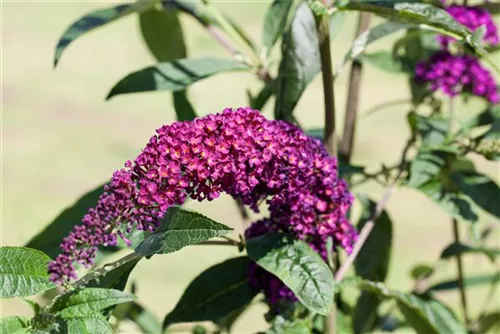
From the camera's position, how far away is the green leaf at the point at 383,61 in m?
1.60

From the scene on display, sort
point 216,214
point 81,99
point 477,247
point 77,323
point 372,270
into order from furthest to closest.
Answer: point 81,99, point 216,214, point 477,247, point 372,270, point 77,323

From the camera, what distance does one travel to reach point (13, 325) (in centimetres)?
87

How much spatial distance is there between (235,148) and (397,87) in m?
4.26

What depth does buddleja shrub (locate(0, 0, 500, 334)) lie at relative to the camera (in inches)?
36.2

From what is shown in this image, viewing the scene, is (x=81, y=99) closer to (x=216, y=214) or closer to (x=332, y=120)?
(x=216, y=214)

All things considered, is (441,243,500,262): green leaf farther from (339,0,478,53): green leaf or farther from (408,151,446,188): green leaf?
(339,0,478,53): green leaf

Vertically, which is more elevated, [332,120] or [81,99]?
[332,120]

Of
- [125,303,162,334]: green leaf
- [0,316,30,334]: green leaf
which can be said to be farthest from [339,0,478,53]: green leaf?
[125,303,162,334]: green leaf

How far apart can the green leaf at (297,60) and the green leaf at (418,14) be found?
2.3 inches

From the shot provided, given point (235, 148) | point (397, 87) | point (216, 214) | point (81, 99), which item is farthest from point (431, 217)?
point (235, 148)

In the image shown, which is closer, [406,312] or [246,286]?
[246,286]

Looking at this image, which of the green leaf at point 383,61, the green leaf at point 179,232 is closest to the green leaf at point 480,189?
the green leaf at point 383,61

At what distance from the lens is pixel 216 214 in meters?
3.68

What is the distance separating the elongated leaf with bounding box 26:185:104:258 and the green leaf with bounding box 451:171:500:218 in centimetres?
55
